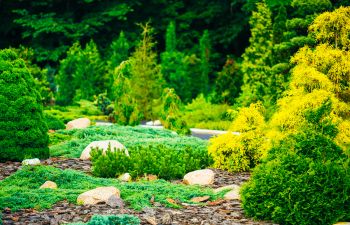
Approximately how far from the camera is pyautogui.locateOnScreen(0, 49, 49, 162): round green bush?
11.2 m

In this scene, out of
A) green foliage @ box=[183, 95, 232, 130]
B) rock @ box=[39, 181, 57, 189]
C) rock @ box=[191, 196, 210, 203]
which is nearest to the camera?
rock @ box=[191, 196, 210, 203]

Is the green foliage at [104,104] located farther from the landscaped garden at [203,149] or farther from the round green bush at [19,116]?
the round green bush at [19,116]

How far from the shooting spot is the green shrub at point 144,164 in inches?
387

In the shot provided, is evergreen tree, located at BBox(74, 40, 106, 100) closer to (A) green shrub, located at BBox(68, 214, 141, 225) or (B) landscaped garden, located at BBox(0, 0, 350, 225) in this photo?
(B) landscaped garden, located at BBox(0, 0, 350, 225)

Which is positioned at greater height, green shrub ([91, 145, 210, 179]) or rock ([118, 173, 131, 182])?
green shrub ([91, 145, 210, 179])

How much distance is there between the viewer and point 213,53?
116 feet

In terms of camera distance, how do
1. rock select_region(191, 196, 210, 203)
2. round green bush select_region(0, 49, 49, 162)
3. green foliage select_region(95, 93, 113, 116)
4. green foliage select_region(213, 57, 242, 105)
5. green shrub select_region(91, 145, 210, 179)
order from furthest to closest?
green foliage select_region(213, 57, 242, 105), green foliage select_region(95, 93, 113, 116), round green bush select_region(0, 49, 49, 162), green shrub select_region(91, 145, 210, 179), rock select_region(191, 196, 210, 203)

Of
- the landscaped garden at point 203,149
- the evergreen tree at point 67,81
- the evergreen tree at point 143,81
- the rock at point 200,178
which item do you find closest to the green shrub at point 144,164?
the landscaped garden at point 203,149

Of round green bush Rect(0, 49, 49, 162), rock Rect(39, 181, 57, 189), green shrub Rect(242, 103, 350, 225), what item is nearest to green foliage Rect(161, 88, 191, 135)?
round green bush Rect(0, 49, 49, 162)

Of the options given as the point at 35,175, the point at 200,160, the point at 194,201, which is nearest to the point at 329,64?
the point at 200,160

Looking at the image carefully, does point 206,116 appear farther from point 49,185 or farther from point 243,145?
point 49,185

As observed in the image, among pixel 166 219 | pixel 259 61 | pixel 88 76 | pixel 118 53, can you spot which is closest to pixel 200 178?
pixel 166 219

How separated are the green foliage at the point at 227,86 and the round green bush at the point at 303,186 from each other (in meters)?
15.0

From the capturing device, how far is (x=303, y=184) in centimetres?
702
